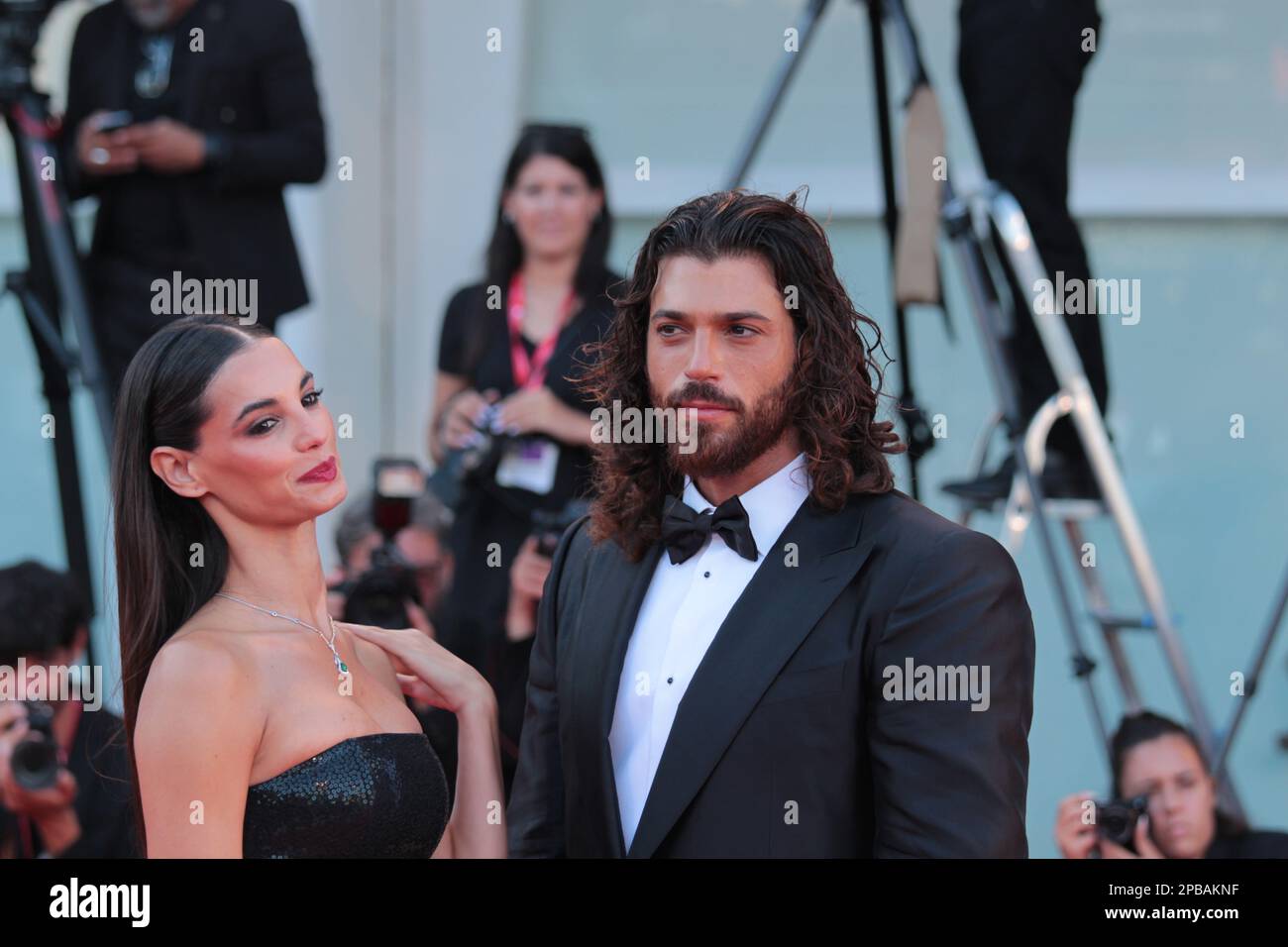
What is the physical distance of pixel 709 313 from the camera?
2.19 m

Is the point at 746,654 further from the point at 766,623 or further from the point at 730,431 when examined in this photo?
the point at 730,431

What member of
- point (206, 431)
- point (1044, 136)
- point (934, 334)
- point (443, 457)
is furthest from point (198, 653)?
point (934, 334)

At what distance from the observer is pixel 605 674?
7.27ft

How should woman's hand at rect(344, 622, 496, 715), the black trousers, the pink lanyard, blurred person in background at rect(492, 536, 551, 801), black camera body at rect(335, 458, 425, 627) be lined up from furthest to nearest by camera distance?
the pink lanyard < the black trousers < blurred person in background at rect(492, 536, 551, 801) < black camera body at rect(335, 458, 425, 627) < woman's hand at rect(344, 622, 496, 715)

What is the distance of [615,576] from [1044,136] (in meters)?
1.82

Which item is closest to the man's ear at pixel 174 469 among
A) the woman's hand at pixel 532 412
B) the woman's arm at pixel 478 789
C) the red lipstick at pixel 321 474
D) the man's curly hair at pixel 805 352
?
the red lipstick at pixel 321 474

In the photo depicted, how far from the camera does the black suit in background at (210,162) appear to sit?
12.5ft

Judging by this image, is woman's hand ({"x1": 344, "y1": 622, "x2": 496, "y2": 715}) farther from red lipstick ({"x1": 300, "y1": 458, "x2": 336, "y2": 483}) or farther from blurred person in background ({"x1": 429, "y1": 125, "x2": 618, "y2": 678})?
blurred person in background ({"x1": 429, "y1": 125, "x2": 618, "y2": 678})

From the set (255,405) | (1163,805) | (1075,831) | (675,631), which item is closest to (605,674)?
(675,631)

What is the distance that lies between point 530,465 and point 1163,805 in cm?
147

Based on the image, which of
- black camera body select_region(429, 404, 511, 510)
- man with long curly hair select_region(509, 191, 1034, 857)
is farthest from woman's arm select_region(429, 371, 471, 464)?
man with long curly hair select_region(509, 191, 1034, 857)

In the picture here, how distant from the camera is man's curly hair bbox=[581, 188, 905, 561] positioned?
7.26ft

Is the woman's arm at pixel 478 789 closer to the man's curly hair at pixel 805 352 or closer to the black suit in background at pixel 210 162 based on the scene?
the man's curly hair at pixel 805 352

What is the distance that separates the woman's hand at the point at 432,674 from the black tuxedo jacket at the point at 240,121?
1685 millimetres
